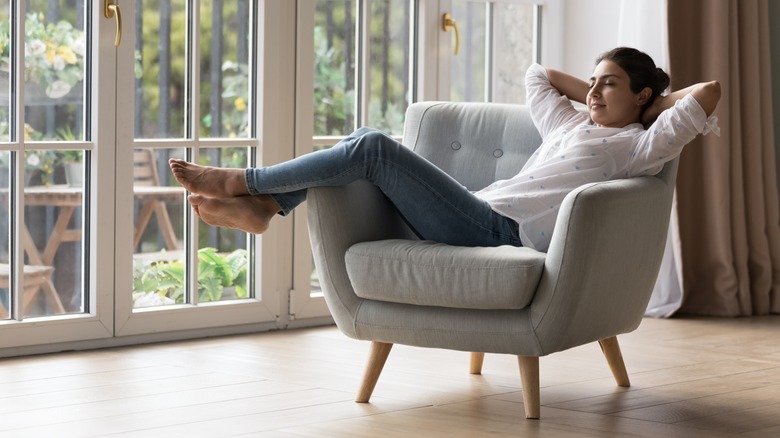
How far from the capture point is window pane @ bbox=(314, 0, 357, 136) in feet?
13.6

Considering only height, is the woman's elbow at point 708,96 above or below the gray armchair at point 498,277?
above

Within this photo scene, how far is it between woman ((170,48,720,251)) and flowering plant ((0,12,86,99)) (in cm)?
87

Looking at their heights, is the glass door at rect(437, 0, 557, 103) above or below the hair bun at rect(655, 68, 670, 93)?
above

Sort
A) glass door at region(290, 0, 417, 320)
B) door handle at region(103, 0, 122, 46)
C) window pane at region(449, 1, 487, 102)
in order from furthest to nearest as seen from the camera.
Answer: window pane at region(449, 1, 487, 102), glass door at region(290, 0, 417, 320), door handle at region(103, 0, 122, 46)

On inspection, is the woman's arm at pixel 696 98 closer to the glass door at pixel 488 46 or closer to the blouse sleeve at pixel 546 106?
the blouse sleeve at pixel 546 106

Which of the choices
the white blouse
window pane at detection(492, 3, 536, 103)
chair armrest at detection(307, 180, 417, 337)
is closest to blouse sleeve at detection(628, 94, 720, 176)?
the white blouse

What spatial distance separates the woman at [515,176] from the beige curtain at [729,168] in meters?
1.53

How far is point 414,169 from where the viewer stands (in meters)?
2.84

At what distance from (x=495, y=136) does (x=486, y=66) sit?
5.01ft

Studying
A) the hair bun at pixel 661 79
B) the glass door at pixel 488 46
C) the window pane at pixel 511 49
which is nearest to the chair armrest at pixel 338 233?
the hair bun at pixel 661 79

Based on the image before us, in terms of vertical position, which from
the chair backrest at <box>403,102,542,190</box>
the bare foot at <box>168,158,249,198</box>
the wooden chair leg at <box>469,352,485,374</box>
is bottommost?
the wooden chair leg at <box>469,352,485,374</box>

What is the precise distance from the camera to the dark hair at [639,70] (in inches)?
118

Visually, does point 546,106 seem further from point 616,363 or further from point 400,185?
point 616,363

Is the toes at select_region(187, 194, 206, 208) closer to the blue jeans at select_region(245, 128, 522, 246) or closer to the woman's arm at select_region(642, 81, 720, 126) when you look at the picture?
the blue jeans at select_region(245, 128, 522, 246)
